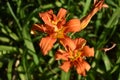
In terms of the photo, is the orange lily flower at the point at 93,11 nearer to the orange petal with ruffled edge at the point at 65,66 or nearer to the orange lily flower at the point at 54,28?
the orange lily flower at the point at 54,28

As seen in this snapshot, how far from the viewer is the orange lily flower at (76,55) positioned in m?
1.57

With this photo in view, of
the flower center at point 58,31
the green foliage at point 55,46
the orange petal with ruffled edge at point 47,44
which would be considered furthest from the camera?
the green foliage at point 55,46

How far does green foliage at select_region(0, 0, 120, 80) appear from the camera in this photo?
211 cm

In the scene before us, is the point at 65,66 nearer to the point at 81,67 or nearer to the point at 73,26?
the point at 81,67

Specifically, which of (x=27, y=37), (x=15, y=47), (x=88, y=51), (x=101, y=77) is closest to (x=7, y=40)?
(x=15, y=47)

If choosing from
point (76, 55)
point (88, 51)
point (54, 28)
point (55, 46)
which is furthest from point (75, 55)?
point (55, 46)

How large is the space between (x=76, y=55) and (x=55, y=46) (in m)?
0.56

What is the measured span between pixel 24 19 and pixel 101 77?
0.69 metres

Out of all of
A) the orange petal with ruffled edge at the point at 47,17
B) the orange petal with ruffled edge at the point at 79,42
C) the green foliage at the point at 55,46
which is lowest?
the green foliage at the point at 55,46

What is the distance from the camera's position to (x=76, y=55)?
1684mm

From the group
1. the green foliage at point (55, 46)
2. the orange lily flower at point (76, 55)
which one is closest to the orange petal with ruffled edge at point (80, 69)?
the orange lily flower at point (76, 55)

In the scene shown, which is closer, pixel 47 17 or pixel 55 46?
pixel 47 17

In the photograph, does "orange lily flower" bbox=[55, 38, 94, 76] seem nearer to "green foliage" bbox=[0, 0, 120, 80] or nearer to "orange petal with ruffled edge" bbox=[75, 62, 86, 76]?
Answer: "orange petal with ruffled edge" bbox=[75, 62, 86, 76]

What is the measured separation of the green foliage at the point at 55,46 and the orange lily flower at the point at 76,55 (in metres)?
0.30
